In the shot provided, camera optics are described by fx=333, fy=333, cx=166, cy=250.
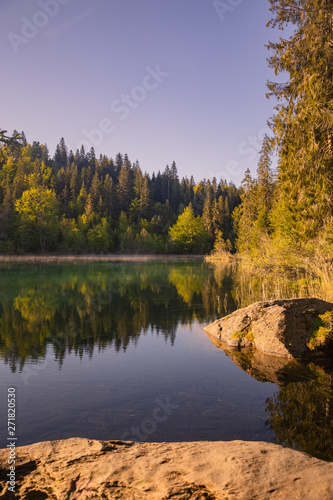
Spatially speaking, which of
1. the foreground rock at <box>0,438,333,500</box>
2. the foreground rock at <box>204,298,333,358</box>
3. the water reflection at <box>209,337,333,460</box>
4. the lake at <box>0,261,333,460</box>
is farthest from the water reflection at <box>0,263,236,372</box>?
Result: the foreground rock at <box>0,438,333,500</box>

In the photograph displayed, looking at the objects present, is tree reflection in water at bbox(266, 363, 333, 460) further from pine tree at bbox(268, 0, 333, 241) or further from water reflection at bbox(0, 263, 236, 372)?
pine tree at bbox(268, 0, 333, 241)

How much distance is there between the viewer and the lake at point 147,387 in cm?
445

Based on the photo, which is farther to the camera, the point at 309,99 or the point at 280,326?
the point at 309,99

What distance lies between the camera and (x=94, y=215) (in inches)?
3465

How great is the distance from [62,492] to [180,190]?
13422 centimetres

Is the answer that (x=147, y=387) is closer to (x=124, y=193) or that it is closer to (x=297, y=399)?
(x=297, y=399)

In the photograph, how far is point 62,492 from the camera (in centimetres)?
257

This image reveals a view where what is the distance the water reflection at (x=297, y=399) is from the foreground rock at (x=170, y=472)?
1387mm

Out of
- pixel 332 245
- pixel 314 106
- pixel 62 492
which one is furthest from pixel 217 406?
pixel 314 106

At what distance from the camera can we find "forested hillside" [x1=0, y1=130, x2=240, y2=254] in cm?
6900

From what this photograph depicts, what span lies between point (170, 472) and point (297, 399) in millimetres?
3597

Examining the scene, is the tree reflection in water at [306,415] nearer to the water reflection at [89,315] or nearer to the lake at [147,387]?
the lake at [147,387]

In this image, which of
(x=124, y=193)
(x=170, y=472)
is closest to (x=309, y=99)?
(x=170, y=472)

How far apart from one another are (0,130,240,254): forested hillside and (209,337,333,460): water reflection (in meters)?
51.7
